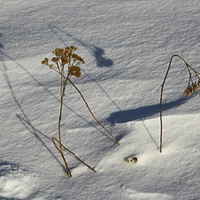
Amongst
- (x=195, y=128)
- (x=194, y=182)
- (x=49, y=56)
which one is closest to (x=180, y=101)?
Result: (x=195, y=128)

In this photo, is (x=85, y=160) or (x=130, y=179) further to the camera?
(x=85, y=160)

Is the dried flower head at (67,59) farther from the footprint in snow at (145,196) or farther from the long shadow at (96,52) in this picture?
the long shadow at (96,52)

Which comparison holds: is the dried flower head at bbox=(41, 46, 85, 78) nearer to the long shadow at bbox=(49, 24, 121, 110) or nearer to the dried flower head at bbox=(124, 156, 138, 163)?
the dried flower head at bbox=(124, 156, 138, 163)

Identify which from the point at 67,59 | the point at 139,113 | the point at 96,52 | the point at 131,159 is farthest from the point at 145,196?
the point at 96,52

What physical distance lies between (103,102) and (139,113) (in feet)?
0.93

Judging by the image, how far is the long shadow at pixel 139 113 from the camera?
9.06 feet

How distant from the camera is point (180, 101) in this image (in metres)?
2.84

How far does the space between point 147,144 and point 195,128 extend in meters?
0.29

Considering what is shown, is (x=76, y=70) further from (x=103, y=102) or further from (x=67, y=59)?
(x=103, y=102)

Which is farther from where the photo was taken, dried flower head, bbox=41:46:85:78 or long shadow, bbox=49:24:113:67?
long shadow, bbox=49:24:113:67

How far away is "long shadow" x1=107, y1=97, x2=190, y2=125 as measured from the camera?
9.06 feet

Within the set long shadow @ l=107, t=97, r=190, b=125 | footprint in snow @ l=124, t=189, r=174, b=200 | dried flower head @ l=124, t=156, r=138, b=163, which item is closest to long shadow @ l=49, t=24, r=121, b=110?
long shadow @ l=107, t=97, r=190, b=125

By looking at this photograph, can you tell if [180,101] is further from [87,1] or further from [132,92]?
[87,1]

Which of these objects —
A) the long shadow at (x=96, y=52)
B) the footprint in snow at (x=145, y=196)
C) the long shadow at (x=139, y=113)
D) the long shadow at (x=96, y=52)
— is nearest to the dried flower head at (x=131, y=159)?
the footprint in snow at (x=145, y=196)
